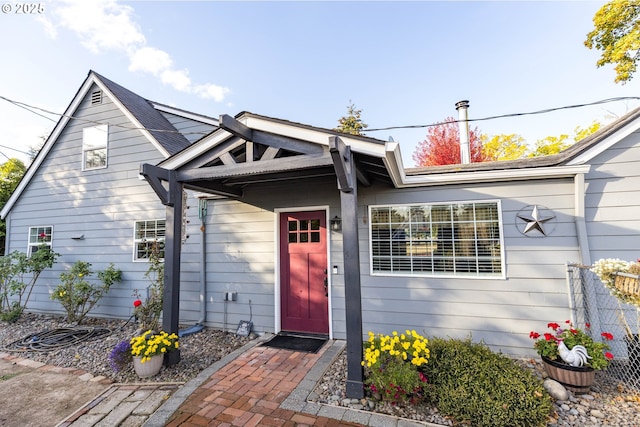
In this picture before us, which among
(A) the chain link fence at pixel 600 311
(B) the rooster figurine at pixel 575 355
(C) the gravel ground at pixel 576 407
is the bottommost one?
(C) the gravel ground at pixel 576 407

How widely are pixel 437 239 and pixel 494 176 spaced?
113cm

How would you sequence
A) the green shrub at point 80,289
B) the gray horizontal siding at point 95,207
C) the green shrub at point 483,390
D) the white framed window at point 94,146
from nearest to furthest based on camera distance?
the green shrub at point 483,390 → the green shrub at point 80,289 → the gray horizontal siding at point 95,207 → the white framed window at point 94,146

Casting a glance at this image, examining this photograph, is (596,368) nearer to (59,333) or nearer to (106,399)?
(106,399)

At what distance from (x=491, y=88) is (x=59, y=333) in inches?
468

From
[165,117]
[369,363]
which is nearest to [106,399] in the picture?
[369,363]

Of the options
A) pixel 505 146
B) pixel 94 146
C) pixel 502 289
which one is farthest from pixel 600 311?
pixel 505 146

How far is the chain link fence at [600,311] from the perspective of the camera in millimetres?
3252

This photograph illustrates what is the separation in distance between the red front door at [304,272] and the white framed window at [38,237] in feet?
20.4

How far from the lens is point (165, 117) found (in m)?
7.67

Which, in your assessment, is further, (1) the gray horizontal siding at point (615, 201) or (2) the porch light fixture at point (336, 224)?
(2) the porch light fixture at point (336, 224)

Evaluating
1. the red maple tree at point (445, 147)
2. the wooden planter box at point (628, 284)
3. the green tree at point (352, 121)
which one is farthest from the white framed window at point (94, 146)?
the red maple tree at point (445, 147)

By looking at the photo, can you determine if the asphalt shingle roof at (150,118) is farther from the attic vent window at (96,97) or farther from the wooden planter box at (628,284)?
the wooden planter box at (628,284)

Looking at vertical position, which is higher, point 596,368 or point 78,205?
point 78,205

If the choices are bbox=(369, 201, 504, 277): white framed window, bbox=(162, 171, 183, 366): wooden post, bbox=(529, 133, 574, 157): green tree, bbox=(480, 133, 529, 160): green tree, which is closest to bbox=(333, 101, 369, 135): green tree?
bbox=(480, 133, 529, 160): green tree
